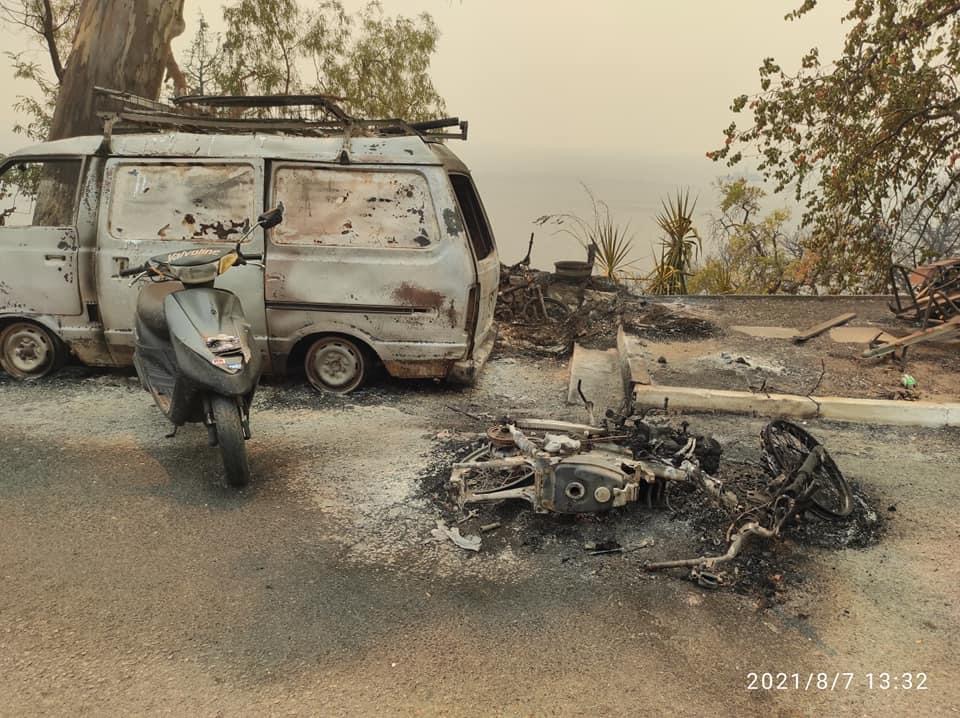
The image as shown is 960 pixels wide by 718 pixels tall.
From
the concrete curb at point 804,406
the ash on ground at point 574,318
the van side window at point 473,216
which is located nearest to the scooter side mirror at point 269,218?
the van side window at point 473,216

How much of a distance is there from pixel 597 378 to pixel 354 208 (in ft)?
9.07

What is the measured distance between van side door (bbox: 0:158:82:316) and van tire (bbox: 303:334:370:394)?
6.60 feet

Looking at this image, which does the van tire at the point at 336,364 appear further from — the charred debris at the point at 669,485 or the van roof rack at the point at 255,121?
the charred debris at the point at 669,485

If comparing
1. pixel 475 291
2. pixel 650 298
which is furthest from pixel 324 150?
pixel 650 298

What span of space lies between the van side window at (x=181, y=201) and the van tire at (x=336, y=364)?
1.11 metres

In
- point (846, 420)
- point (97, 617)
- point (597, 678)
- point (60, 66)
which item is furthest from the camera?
point (60, 66)

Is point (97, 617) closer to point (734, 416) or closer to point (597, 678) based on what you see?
point (597, 678)

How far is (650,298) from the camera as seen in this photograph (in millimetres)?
9695

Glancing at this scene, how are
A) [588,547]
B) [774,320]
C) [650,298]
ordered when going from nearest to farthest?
[588,547]
[774,320]
[650,298]

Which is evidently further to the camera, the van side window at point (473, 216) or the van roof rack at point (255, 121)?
the van side window at point (473, 216)

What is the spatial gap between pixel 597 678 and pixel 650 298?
7.60 m

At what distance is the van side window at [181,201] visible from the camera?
5551 millimetres

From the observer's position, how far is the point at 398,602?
10.1ft

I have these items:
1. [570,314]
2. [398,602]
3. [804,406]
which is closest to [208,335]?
[398,602]
